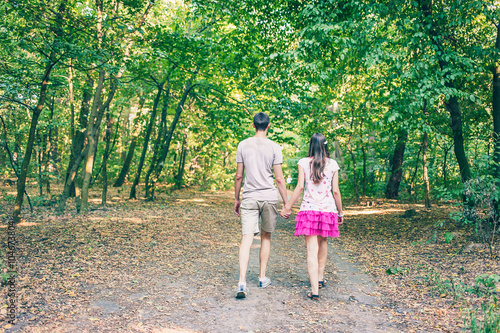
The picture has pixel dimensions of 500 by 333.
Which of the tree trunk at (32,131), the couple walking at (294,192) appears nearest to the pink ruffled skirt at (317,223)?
the couple walking at (294,192)

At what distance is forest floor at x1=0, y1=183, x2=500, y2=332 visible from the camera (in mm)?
3629

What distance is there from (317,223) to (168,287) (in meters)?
2.05

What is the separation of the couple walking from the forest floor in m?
0.60

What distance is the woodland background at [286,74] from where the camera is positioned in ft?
22.8

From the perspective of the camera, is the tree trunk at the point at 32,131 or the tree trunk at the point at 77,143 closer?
the tree trunk at the point at 32,131

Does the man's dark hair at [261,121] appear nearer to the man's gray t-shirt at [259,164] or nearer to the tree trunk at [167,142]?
the man's gray t-shirt at [259,164]

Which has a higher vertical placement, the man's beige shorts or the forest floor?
the man's beige shorts

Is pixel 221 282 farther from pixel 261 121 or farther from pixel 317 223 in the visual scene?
pixel 261 121

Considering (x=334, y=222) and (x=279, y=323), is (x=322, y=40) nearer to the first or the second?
(x=334, y=222)

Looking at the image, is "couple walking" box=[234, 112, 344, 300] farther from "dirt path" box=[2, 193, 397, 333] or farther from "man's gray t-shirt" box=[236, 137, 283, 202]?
"dirt path" box=[2, 193, 397, 333]

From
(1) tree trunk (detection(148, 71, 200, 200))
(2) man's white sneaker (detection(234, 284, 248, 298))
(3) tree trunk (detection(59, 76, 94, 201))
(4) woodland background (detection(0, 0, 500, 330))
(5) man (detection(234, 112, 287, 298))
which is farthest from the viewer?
(1) tree trunk (detection(148, 71, 200, 200))

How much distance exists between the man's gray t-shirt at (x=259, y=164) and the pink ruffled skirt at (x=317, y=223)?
1.46 feet

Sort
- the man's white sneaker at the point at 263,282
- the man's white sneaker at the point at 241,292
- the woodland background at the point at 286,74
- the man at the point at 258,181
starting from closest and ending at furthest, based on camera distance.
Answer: the man's white sneaker at the point at 241,292 → the man at the point at 258,181 → the man's white sneaker at the point at 263,282 → the woodland background at the point at 286,74

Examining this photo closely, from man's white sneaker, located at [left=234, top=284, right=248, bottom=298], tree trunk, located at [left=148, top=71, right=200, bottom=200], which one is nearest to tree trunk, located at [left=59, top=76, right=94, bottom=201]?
tree trunk, located at [left=148, top=71, right=200, bottom=200]
